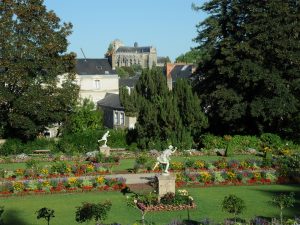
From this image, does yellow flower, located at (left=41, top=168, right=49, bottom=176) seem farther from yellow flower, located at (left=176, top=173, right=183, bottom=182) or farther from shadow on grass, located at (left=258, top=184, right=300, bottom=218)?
shadow on grass, located at (left=258, top=184, right=300, bottom=218)

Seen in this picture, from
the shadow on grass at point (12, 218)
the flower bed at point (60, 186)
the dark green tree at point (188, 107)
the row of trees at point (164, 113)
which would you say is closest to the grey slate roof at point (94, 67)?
the row of trees at point (164, 113)

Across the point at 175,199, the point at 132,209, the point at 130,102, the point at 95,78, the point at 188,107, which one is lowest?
the point at 132,209

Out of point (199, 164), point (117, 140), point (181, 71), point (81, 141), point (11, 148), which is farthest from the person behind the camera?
point (181, 71)

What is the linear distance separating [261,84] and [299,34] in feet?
16.7

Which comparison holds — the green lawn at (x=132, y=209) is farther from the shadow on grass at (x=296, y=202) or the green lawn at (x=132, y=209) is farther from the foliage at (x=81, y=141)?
the foliage at (x=81, y=141)

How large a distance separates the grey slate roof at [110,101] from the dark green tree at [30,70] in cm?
1799

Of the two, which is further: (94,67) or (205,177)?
(94,67)

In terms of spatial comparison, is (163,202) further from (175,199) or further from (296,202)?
(296,202)

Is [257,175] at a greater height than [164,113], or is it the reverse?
[164,113]

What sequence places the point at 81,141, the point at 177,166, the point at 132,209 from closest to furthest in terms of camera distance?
1. the point at 132,209
2. the point at 177,166
3. the point at 81,141

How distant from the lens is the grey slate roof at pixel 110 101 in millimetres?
59059

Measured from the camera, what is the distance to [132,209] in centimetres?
1936

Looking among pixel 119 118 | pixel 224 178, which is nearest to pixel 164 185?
pixel 224 178

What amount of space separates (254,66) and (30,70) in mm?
17620
